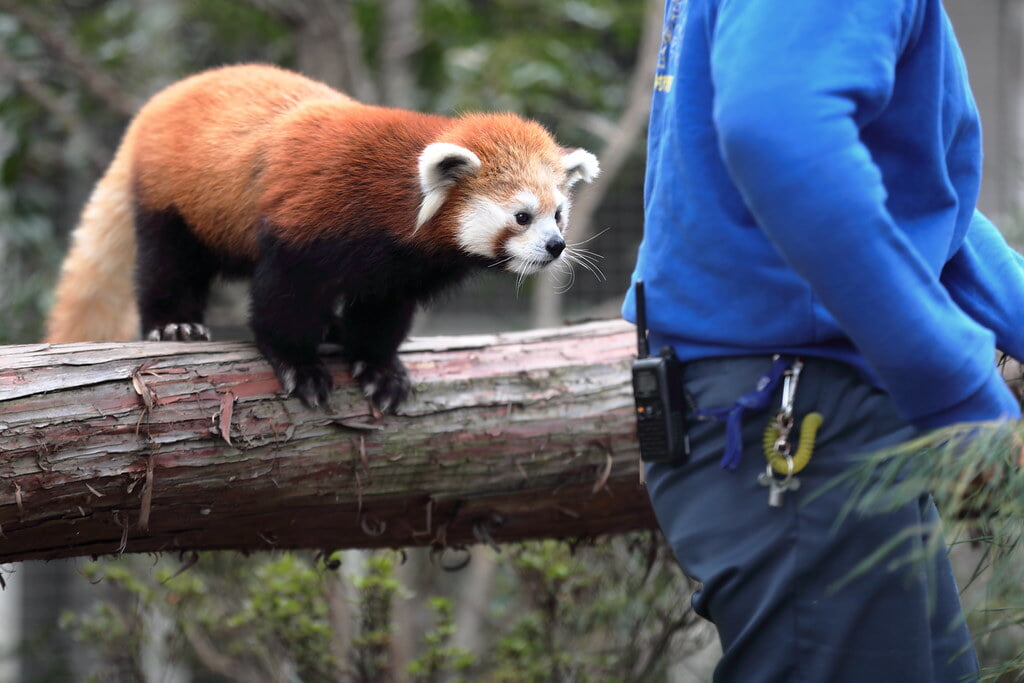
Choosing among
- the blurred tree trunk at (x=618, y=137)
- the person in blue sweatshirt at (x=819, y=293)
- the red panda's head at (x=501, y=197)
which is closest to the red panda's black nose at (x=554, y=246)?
the red panda's head at (x=501, y=197)

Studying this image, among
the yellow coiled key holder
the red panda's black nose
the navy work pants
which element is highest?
the red panda's black nose

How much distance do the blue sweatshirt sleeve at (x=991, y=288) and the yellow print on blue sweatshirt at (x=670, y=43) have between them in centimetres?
45

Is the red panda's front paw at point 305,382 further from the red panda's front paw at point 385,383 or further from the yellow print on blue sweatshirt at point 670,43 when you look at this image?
the yellow print on blue sweatshirt at point 670,43

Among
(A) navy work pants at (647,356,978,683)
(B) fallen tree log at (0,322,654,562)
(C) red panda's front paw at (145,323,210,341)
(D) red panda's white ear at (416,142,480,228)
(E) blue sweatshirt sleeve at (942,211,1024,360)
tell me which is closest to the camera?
(A) navy work pants at (647,356,978,683)

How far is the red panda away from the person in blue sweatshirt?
706mm

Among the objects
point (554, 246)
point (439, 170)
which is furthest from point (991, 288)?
point (439, 170)

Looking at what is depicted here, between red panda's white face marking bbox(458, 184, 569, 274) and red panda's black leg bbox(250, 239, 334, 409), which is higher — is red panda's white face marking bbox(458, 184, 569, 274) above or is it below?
above

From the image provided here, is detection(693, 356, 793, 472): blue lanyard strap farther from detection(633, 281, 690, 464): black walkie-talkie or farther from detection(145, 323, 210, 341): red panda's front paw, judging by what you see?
detection(145, 323, 210, 341): red panda's front paw

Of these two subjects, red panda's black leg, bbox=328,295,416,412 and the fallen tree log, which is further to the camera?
red panda's black leg, bbox=328,295,416,412

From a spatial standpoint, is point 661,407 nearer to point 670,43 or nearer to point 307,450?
point 670,43

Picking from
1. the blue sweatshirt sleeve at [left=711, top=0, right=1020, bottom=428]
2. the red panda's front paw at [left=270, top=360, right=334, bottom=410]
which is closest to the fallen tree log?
the red panda's front paw at [left=270, top=360, right=334, bottom=410]

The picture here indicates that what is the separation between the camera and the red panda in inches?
75.0

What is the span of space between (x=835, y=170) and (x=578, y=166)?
4.09 ft

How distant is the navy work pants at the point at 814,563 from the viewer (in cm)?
109
